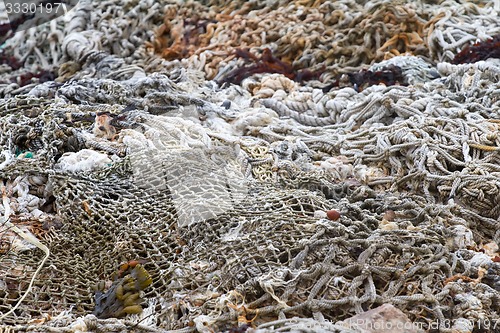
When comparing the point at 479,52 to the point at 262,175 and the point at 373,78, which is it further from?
the point at 262,175

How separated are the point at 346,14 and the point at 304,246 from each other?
2342 mm

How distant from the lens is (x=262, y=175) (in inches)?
110

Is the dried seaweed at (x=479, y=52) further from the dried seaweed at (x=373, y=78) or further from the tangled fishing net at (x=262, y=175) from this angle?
the dried seaweed at (x=373, y=78)

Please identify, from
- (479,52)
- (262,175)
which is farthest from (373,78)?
(262,175)

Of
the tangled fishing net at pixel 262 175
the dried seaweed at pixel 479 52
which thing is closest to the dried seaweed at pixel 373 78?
the tangled fishing net at pixel 262 175

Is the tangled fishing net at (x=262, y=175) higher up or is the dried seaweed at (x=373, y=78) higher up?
the tangled fishing net at (x=262, y=175)

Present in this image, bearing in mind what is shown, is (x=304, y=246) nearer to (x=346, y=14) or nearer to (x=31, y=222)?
(x=31, y=222)

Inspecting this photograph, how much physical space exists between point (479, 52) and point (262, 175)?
4.98ft

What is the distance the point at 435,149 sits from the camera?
2783mm

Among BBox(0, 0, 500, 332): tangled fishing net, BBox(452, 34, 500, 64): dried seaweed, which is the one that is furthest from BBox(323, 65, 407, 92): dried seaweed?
BBox(452, 34, 500, 64): dried seaweed

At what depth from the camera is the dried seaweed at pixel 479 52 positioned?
3.64 m

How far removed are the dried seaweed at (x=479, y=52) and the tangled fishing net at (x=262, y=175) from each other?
0.4 inches

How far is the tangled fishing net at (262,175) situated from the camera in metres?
2.12

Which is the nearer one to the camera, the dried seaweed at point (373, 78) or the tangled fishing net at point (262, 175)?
the tangled fishing net at point (262, 175)
